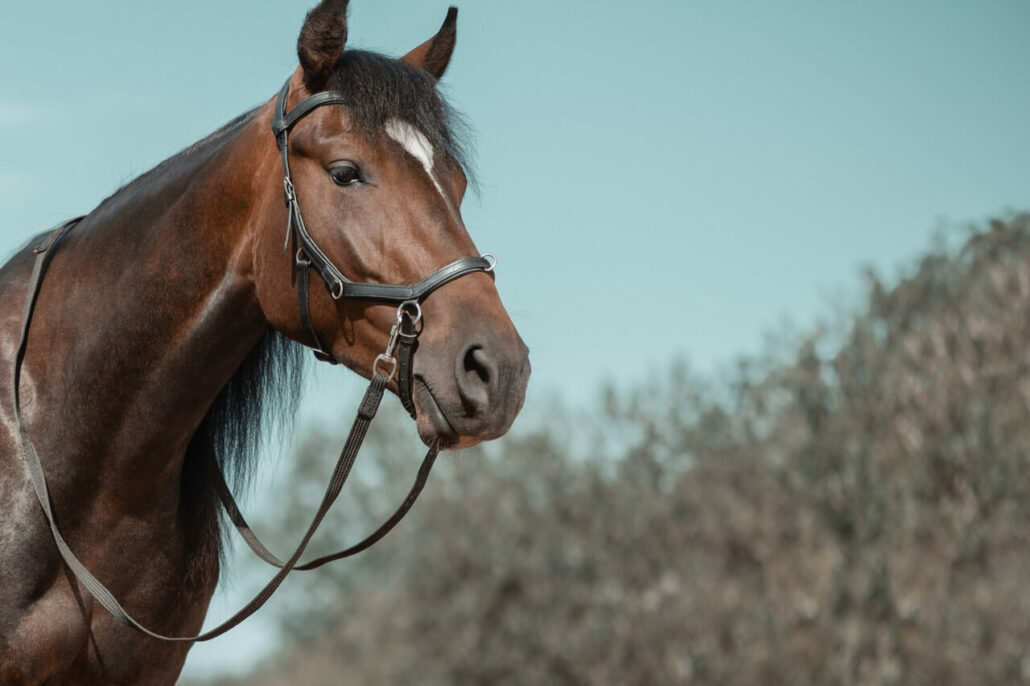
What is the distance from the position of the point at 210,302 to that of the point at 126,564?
926 mm

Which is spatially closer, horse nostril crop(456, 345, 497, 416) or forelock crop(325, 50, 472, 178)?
horse nostril crop(456, 345, 497, 416)

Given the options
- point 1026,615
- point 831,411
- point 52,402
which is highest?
point 52,402

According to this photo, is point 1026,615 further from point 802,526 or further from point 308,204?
point 308,204

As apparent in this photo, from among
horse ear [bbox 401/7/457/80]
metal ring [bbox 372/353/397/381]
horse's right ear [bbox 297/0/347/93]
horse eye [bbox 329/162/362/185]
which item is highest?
horse ear [bbox 401/7/457/80]

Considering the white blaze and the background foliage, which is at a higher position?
the white blaze

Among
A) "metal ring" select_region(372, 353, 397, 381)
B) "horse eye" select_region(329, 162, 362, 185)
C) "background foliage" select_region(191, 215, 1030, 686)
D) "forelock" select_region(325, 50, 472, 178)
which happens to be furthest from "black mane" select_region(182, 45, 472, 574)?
"background foliage" select_region(191, 215, 1030, 686)

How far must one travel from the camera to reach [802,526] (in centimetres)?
1557

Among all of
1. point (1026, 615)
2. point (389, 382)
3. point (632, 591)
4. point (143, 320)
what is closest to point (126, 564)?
point (143, 320)

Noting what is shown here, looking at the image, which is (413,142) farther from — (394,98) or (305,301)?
(305,301)

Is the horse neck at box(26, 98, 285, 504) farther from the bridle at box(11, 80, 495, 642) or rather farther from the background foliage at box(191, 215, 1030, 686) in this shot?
the background foliage at box(191, 215, 1030, 686)

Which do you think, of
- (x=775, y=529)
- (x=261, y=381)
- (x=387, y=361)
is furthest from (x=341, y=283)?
(x=775, y=529)

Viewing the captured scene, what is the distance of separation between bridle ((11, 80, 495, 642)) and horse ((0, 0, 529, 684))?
1 centimetres

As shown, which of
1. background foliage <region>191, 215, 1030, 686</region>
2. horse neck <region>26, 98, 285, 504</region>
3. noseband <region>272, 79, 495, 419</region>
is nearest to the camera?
noseband <region>272, 79, 495, 419</region>

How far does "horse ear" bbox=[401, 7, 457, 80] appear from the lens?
398 cm
